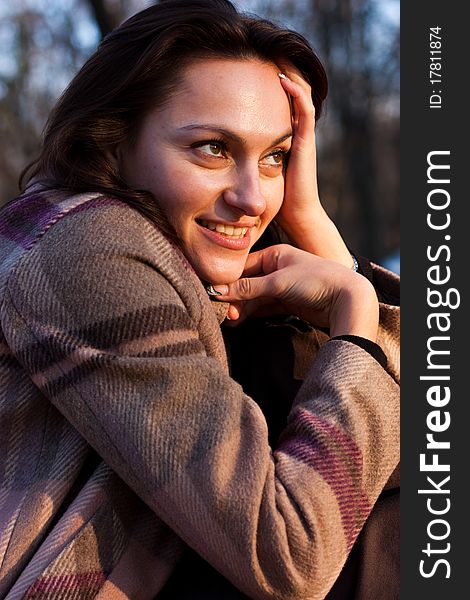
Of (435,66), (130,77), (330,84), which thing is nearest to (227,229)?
(130,77)

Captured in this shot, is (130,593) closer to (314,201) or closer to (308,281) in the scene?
(308,281)

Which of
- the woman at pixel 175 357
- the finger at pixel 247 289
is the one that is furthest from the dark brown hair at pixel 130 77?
the finger at pixel 247 289

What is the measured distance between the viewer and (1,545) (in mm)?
2031

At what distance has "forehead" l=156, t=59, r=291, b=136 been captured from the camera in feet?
7.72

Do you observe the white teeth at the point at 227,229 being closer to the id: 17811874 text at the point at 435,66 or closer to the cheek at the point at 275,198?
the cheek at the point at 275,198

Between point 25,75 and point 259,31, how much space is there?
41.8 feet

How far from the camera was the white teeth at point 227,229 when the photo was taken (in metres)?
2.41

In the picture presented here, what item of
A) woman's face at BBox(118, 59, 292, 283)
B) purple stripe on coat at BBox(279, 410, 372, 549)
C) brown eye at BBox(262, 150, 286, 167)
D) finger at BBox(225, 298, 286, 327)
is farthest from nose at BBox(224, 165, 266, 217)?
purple stripe on coat at BBox(279, 410, 372, 549)

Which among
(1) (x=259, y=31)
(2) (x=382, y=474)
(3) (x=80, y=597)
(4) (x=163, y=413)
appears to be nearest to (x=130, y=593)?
(3) (x=80, y=597)

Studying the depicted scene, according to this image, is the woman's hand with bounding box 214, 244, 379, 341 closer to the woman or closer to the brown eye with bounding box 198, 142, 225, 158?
the woman

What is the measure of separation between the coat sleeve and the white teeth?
1.09ft

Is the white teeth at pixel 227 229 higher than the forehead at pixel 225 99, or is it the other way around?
the forehead at pixel 225 99

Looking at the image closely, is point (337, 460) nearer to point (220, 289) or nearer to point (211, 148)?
point (220, 289)

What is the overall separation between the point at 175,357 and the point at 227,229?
548mm
